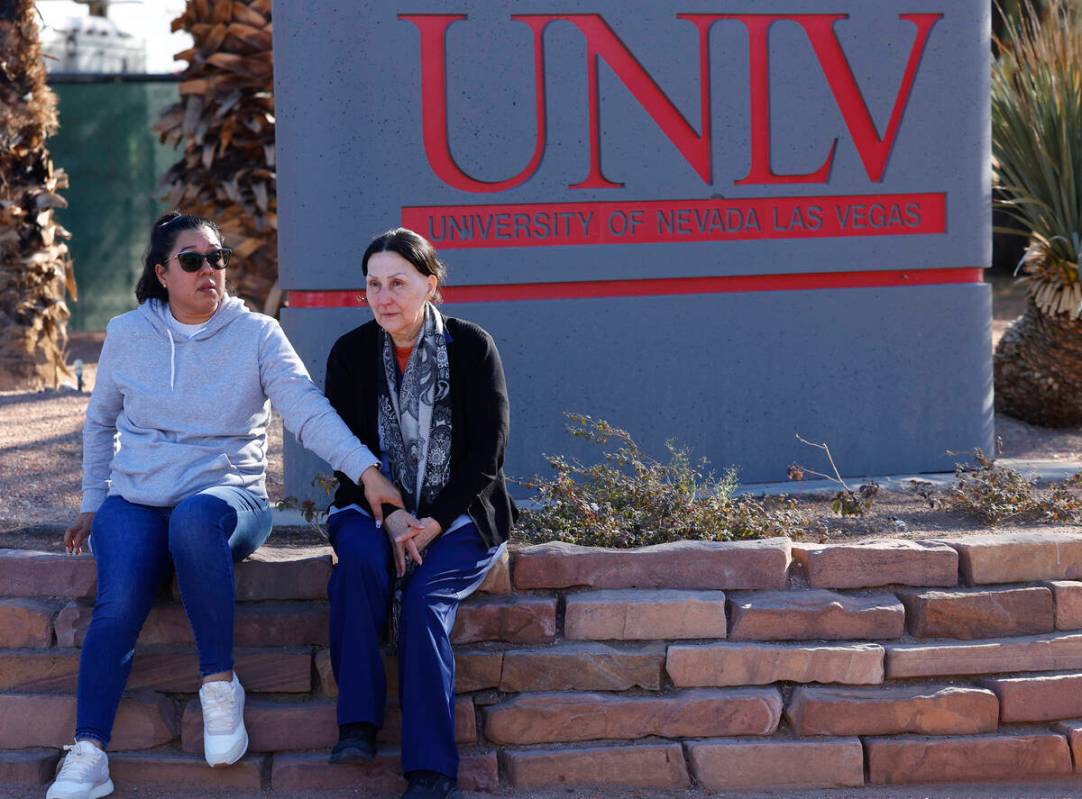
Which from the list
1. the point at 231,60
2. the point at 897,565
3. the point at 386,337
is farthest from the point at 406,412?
the point at 231,60

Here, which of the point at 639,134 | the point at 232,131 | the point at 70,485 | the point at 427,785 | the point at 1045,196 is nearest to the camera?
the point at 427,785

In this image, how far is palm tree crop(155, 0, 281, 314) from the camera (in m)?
8.09

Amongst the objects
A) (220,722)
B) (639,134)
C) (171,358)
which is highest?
(639,134)

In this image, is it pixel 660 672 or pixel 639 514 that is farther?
pixel 639 514

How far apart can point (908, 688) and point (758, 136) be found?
7.57 feet

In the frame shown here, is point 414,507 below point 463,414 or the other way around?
below

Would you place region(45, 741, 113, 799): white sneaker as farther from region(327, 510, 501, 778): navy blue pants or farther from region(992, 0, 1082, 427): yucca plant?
region(992, 0, 1082, 427): yucca plant

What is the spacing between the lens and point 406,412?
3.52 m

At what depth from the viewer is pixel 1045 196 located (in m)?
6.17

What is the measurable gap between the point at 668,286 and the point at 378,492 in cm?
199

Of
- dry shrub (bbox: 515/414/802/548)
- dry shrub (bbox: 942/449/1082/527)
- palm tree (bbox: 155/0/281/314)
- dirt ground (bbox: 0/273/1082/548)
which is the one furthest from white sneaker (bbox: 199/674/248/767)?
palm tree (bbox: 155/0/281/314)

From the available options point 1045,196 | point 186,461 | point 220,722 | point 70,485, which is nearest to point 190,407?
point 186,461

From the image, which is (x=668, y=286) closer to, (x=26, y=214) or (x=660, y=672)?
(x=660, y=672)

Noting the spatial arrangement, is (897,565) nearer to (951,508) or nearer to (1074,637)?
(1074,637)
